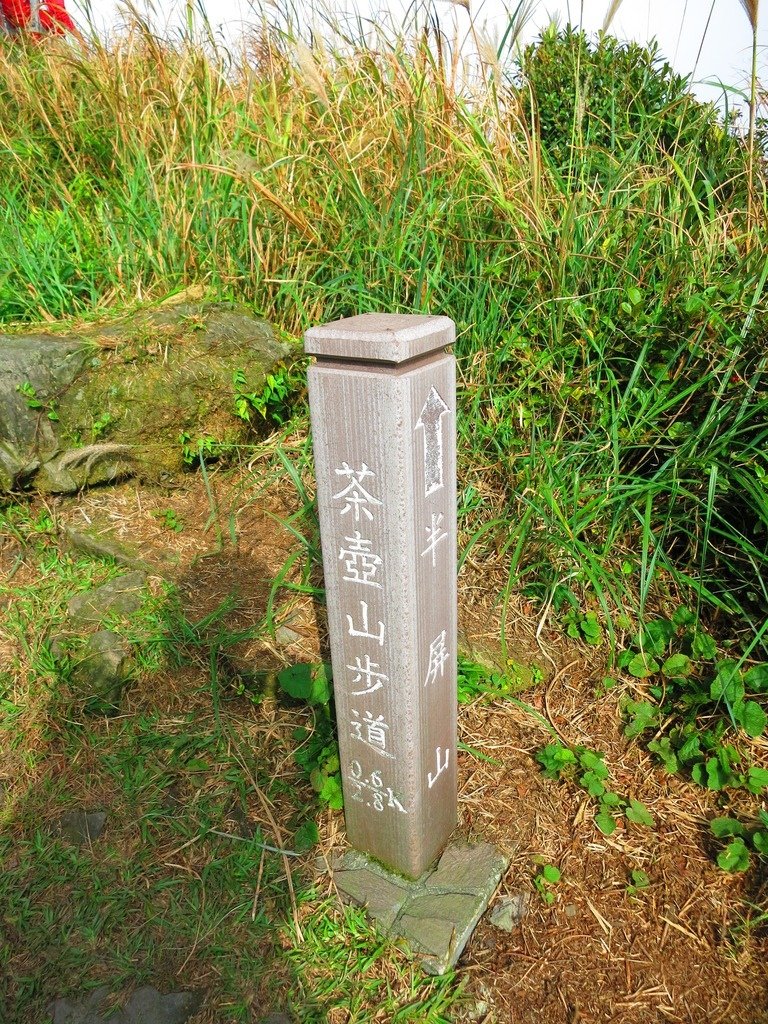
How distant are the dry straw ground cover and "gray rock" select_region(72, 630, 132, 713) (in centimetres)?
5

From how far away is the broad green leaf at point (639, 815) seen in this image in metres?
1.72

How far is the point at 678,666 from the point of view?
1892 millimetres

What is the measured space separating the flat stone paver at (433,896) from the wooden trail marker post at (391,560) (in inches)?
1.7

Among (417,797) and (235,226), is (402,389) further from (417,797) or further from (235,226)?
(235,226)

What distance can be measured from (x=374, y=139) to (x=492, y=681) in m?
1.92

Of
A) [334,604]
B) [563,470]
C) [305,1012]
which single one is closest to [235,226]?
[563,470]

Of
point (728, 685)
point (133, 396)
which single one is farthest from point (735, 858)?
point (133, 396)

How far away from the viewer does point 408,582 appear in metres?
1.25

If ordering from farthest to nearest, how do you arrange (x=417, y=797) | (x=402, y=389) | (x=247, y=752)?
(x=247, y=752) → (x=417, y=797) → (x=402, y=389)

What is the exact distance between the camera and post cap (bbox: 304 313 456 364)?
1.08 meters

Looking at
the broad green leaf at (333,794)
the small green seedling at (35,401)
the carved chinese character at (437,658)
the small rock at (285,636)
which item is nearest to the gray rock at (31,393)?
the small green seedling at (35,401)

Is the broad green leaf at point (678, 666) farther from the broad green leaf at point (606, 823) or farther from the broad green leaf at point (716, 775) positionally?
the broad green leaf at point (606, 823)

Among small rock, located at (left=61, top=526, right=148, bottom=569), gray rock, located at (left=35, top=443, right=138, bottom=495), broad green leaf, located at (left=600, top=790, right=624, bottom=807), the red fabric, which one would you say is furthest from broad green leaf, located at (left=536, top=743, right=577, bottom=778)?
the red fabric

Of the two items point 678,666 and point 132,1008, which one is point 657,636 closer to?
point 678,666
